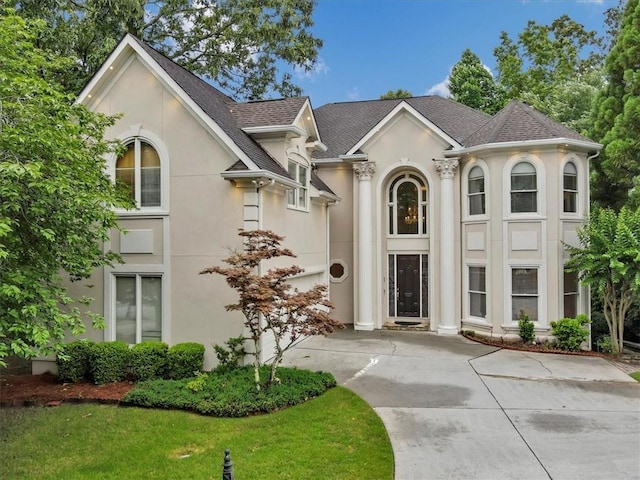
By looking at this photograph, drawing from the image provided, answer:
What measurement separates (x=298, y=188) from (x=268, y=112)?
224cm

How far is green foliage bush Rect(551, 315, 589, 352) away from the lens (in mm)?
11945

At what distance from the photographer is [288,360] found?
10945 millimetres

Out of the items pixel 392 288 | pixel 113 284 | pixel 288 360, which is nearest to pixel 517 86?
pixel 392 288

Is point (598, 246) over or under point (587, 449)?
over

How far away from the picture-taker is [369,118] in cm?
1823

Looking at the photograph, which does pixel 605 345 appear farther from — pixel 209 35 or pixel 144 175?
pixel 209 35

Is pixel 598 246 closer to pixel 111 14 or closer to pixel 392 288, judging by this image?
pixel 392 288

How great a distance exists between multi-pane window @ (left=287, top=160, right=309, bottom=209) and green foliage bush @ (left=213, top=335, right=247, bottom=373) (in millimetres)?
4167

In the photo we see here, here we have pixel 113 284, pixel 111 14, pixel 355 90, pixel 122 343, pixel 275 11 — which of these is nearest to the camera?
pixel 122 343

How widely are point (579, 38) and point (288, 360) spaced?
101 ft

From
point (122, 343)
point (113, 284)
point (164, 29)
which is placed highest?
point (164, 29)

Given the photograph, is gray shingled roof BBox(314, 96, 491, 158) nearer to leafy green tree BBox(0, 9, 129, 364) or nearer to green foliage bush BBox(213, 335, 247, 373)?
green foliage bush BBox(213, 335, 247, 373)

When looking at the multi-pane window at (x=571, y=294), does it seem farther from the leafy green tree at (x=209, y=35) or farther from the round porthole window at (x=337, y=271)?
the leafy green tree at (x=209, y=35)

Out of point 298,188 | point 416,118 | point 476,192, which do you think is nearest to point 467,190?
point 476,192
